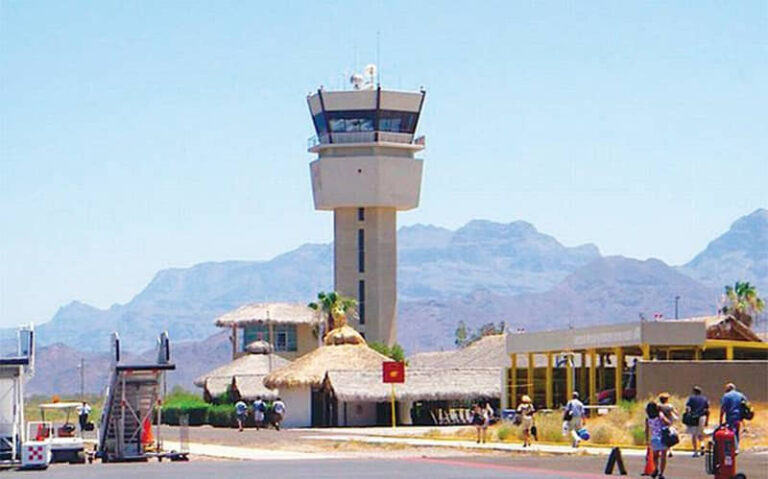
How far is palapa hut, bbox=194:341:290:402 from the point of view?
80.7 m

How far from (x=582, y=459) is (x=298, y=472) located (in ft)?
24.0

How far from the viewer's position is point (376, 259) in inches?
4186

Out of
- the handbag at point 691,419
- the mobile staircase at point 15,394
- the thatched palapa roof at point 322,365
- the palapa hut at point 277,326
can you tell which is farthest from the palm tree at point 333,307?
the handbag at point 691,419

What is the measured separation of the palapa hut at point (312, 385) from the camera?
73.4 meters

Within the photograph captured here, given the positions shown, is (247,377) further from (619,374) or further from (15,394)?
(15,394)

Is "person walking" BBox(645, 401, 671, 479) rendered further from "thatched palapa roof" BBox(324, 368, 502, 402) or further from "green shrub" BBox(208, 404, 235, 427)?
"green shrub" BBox(208, 404, 235, 427)

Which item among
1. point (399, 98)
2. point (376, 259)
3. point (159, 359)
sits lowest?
point (159, 359)

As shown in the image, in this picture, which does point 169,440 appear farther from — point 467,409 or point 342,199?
point 342,199

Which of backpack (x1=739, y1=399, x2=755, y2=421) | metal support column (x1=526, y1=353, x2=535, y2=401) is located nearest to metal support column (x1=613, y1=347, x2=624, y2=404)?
metal support column (x1=526, y1=353, x2=535, y2=401)

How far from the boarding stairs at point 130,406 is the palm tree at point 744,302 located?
57722 mm

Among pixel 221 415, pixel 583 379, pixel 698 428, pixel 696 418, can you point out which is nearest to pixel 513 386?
pixel 583 379

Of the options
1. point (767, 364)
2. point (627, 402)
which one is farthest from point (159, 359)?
point (767, 364)

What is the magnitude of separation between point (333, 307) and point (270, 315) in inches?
161

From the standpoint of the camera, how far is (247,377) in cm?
8269
